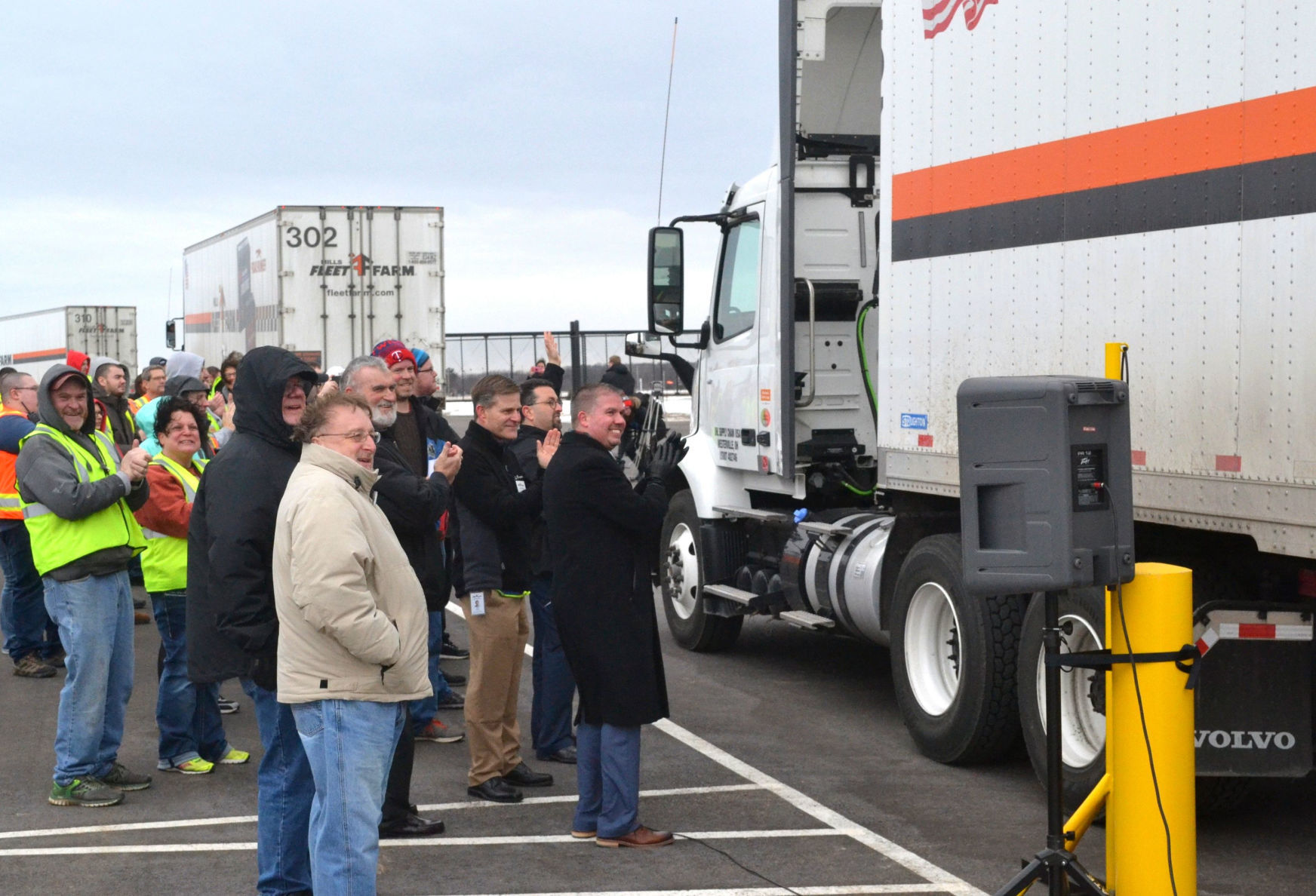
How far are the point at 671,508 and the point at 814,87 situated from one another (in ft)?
10.2

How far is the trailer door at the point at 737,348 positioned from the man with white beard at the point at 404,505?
3505mm

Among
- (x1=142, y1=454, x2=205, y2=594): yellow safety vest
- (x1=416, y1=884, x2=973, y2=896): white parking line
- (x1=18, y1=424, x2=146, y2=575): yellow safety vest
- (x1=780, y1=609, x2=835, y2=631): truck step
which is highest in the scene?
(x1=18, y1=424, x2=146, y2=575): yellow safety vest

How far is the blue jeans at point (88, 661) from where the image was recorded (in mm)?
6586

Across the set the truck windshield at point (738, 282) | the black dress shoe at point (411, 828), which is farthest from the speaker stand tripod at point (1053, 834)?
the truck windshield at point (738, 282)

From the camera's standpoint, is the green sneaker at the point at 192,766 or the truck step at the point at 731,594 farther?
the truck step at the point at 731,594

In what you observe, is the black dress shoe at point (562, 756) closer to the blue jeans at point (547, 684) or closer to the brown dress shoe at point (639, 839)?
the blue jeans at point (547, 684)

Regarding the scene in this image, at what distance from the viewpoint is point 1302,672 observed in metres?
5.39

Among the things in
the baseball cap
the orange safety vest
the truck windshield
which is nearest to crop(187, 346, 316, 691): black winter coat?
the baseball cap

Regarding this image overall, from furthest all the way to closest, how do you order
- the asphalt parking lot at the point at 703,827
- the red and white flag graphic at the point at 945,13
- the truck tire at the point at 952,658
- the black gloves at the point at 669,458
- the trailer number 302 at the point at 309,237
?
1. the trailer number 302 at the point at 309,237
2. the black gloves at the point at 669,458
3. the truck tire at the point at 952,658
4. the red and white flag graphic at the point at 945,13
5. the asphalt parking lot at the point at 703,827

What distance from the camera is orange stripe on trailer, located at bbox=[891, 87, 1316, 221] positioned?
492 cm

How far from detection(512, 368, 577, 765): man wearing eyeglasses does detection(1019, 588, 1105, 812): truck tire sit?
2.19 metres

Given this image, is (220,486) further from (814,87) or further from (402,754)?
(814,87)

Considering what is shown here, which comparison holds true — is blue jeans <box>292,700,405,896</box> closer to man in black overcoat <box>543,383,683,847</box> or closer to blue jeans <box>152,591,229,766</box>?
man in black overcoat <box>543,383,683,847</box>

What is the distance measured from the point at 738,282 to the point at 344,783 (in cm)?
604
